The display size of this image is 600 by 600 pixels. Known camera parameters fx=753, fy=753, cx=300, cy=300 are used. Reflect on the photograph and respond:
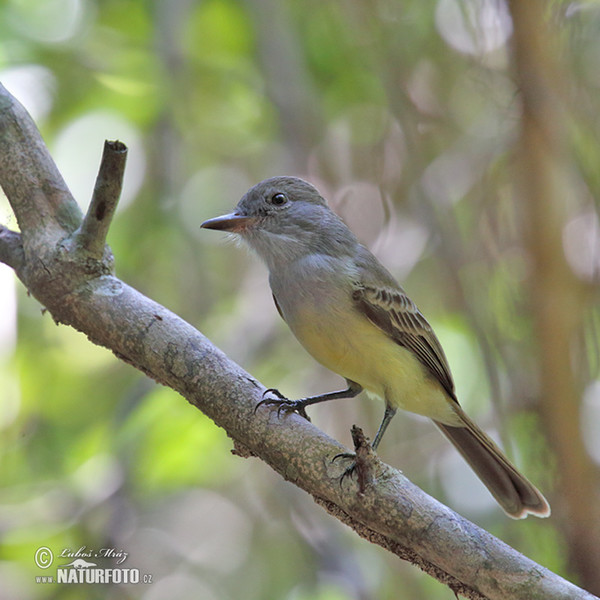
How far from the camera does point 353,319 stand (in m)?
3.44

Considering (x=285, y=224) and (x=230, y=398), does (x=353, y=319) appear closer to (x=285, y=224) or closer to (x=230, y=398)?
(x=285, y=224)

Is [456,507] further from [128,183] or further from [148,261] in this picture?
[128,183]

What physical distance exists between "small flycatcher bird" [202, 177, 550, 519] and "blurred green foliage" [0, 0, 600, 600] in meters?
0.27

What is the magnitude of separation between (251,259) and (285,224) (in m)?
0.92

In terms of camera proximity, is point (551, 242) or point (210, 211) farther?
point (210, 211)

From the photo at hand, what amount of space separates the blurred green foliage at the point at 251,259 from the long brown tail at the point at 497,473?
0.15m

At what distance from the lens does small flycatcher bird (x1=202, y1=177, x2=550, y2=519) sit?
3.42m

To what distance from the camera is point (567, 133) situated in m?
3.99

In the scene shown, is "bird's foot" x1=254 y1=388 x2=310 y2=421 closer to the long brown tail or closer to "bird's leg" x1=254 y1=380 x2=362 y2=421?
"bird's leg" x1=254 y1=380 x2=362 y2=421

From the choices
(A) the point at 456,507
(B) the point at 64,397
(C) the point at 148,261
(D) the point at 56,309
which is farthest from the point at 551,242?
(B) the point at 64,397

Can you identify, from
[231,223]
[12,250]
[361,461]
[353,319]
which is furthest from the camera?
[231,223]

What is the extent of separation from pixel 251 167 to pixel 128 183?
3.70ft

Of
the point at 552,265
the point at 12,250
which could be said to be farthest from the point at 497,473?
the point at 12,250

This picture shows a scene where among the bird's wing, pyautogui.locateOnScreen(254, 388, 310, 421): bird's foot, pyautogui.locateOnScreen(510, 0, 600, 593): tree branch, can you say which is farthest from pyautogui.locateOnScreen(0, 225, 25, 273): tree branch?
pyautogui.locateOnScreen(510, 0, 600, 593): tree branch
